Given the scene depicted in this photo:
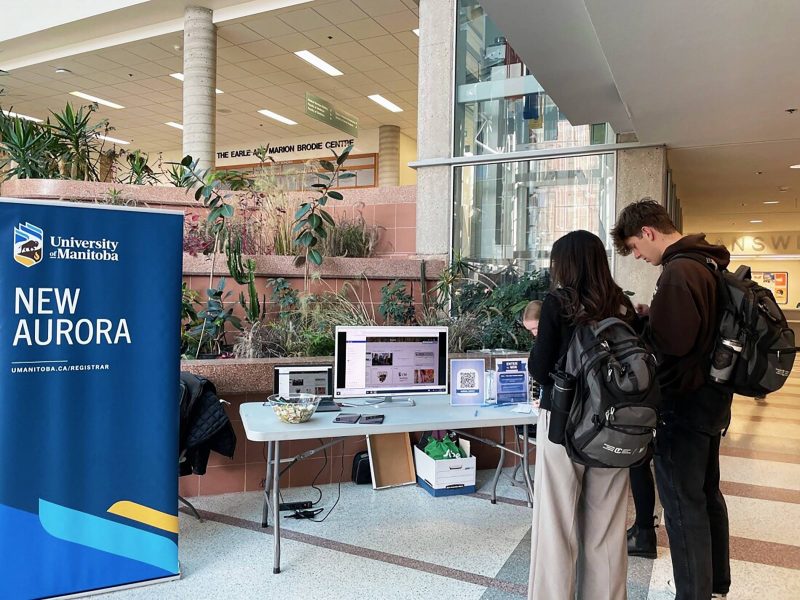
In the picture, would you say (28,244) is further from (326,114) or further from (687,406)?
(326,114)

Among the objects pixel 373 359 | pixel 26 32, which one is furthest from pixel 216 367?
pixel 26 32

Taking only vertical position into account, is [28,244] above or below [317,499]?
above

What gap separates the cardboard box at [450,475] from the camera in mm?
4047

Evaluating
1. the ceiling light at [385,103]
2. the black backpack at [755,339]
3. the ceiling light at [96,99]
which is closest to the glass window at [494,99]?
the black backpack at [755,339]

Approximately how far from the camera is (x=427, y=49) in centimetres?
732

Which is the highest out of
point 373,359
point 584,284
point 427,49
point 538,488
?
point 427,49

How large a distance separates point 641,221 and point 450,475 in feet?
7.23

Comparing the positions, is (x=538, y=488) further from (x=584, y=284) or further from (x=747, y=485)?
(x=747, y=485)

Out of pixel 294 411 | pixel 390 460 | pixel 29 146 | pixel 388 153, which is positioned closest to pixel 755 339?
pixel 294 411

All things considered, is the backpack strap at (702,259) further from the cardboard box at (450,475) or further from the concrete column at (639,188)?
the concrete column at (639,188)

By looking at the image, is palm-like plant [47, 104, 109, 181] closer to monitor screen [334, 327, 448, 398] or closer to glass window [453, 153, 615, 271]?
glass window [453, 153, 615, 271]

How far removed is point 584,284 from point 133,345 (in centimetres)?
194

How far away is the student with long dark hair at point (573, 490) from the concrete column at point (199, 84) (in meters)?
7.88

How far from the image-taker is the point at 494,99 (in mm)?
7051
